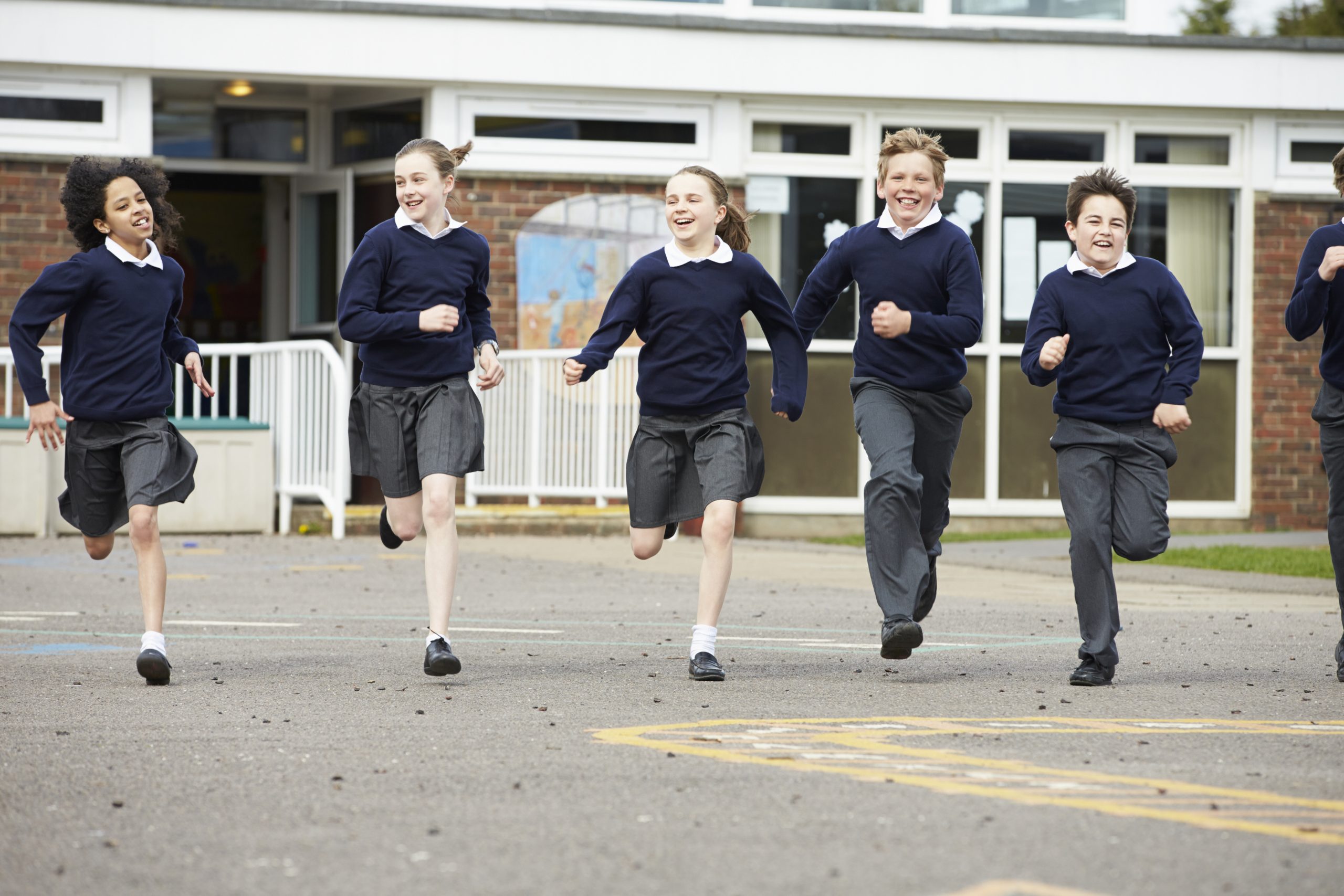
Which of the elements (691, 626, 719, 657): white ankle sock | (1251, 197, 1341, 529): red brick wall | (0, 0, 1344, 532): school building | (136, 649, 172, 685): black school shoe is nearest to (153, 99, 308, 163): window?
(0, 0, 1344, 532): school building

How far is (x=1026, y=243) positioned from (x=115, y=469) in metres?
10.7

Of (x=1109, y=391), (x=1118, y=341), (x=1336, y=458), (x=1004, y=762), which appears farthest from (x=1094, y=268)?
(x=1004, y=762)

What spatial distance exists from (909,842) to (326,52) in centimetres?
1224

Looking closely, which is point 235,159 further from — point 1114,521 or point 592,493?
point 1114,521

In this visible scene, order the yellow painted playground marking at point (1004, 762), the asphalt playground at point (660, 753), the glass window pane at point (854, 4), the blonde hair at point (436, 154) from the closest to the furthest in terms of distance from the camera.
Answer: the asphalt playground at point (660, 753)
the yellow painted playground marking at point (1004, 762)
the blonde hair at point (436, 154)
the glass window pane at point (854, 4)

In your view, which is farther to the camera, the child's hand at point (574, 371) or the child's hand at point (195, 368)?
the child's hand at point (195, 368)

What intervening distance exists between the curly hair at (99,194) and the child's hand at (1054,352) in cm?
324

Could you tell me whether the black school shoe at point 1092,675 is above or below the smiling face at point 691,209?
below

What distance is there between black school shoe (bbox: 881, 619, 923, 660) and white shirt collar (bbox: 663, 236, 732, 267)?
149 cm

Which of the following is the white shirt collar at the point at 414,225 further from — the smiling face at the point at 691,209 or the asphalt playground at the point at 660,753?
the asphalt playground at the point at 660,753

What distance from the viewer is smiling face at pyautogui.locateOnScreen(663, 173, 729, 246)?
7168 mm

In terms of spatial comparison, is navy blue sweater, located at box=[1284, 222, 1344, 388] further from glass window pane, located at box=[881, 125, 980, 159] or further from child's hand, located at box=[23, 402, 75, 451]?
glass window pane, located at box=[881, 125, 980, 159]

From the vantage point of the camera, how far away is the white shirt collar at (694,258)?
7.24 metres

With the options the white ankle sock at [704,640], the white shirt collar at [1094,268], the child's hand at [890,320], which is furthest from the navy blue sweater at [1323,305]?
the white ankle sock at [704,640]
